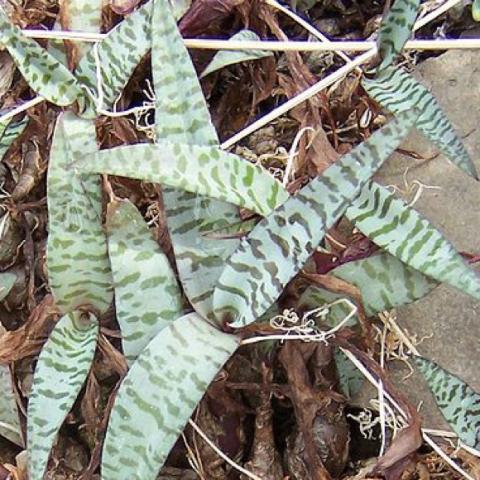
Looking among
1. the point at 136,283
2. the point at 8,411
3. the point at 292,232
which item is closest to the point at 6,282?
the point at 8,411

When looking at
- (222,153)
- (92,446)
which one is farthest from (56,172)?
(92,446)

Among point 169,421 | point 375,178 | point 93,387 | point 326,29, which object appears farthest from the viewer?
point 326,29

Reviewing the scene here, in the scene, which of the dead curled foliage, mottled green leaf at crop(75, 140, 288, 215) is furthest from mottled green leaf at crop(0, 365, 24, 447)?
mottled green leaf at crop(75, 140, 288, 215)

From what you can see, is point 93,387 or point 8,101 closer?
point 93,387

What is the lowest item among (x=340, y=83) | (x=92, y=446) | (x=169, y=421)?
(x=92, y=446)

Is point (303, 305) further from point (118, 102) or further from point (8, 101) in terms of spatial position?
point (8, 101)

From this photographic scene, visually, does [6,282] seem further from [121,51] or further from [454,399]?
[454,399]
